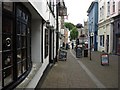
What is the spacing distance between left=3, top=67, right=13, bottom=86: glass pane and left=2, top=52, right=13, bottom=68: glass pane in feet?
0.39

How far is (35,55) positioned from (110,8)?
1029 inches

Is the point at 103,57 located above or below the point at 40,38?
below

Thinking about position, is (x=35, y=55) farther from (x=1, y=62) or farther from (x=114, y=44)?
(x=114, y=44)

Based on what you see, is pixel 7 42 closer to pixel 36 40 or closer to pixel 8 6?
pixel 8 6

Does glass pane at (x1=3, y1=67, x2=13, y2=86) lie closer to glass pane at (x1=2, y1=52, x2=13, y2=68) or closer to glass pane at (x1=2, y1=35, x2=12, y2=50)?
glass pane at (x1=2, y1=52, x2=13, y2=68)

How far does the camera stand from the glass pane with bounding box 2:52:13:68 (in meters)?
5.58

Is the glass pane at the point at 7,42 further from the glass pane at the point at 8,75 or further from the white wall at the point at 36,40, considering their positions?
the white wall at the point at 36,40

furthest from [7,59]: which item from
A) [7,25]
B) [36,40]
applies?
[36,40]

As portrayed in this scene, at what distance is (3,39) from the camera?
546 cm

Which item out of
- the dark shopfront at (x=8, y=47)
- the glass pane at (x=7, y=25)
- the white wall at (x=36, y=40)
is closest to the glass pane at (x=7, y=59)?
the dark shopfront at (x=8, y=47)

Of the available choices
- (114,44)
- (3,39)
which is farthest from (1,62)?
(114,44)

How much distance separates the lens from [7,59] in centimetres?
582

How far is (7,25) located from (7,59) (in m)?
0.71

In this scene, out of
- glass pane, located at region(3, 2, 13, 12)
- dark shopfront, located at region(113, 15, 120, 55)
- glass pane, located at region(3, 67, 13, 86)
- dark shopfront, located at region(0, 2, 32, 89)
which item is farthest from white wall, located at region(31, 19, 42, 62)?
dark shopfront, located at region(113, 15, 120, 55)
